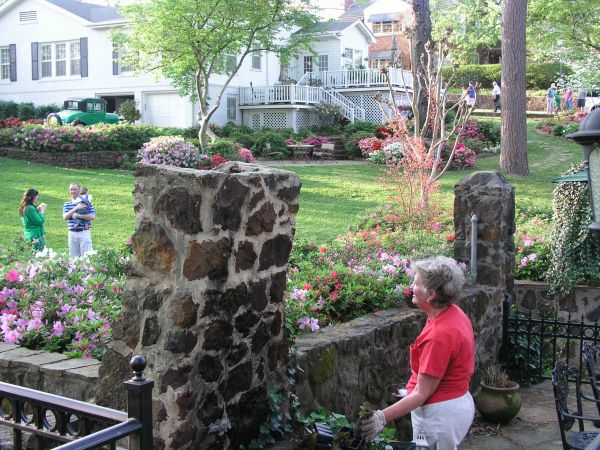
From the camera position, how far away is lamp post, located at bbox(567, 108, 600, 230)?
2371mm

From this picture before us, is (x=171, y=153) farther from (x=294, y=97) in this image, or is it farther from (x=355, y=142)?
(x=294, y=97)

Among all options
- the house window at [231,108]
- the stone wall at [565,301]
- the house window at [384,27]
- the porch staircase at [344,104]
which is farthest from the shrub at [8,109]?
the house window at [384,27]

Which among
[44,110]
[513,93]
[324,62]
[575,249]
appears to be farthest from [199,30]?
[324,62]

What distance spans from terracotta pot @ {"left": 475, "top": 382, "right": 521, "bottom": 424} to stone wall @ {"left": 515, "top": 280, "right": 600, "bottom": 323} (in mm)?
2921

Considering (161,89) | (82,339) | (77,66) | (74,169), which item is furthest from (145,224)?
(77,66)

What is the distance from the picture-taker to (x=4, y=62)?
33.2m

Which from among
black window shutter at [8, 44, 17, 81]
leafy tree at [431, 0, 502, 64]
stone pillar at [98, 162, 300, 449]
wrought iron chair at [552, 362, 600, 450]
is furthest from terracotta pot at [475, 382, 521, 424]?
leafy tree at [431, 0, 502, 64]

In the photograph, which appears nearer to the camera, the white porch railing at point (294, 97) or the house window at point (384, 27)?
the white porch railing at point (294, 97)

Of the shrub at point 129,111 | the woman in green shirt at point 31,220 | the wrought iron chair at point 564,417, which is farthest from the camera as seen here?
the shrub at point 129,111

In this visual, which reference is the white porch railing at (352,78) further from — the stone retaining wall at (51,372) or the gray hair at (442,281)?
the gray hair at (442,281)

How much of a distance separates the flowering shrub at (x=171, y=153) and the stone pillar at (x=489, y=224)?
10.4 meters

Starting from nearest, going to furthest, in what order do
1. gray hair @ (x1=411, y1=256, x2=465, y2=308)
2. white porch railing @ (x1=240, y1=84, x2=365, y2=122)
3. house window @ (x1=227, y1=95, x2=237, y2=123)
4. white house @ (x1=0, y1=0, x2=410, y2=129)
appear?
A: gray hair @ (x1=411, y1=256, x2=465, y2=308) < white house @ (x1=0, y1=0, x2=410, y2=129) < white porch railing @ (x1=240, y1=84, x2=365, y2=122) < house window @ (x1=227, y1=95, x2=237, y2=123)

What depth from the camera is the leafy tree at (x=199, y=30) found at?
20344 mm

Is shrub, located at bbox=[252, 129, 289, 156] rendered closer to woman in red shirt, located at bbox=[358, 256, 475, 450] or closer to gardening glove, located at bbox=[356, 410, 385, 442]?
woman in red shirt, located at bbox=[358, 256, 475, 450]
